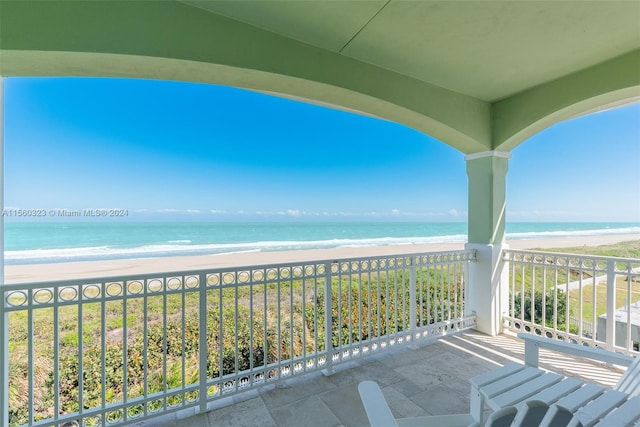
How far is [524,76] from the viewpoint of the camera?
2816 mm

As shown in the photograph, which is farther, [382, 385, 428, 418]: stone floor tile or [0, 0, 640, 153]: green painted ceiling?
[382, 385, 428, 418]: stone floor tile

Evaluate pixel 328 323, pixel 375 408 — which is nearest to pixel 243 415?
pixel 328 323

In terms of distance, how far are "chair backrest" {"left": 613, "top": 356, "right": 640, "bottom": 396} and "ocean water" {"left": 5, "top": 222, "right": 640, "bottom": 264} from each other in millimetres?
16748

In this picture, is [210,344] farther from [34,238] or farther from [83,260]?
[34,238]

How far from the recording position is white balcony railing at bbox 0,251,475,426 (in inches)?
68.3

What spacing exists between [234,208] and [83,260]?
32.0ft

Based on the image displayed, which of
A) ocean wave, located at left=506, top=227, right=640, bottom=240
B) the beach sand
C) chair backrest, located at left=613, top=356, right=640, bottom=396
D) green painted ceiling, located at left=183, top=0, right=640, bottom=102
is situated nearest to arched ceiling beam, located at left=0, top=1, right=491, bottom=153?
green painted ceiling, located at left=183, top=0, right=640, bottom=102

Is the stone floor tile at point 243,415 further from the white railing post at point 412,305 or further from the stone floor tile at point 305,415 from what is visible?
the white railing post at point 412,305

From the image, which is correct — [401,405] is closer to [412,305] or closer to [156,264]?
[412,305]

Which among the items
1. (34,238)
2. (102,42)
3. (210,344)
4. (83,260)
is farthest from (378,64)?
(34,238)

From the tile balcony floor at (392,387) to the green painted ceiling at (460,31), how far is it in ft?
9.50

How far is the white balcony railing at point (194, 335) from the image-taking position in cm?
173

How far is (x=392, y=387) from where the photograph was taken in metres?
2.30

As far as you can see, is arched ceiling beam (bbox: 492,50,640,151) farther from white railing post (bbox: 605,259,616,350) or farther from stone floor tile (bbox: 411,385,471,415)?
stone floor tile (bbox: 411,385,471,415)
